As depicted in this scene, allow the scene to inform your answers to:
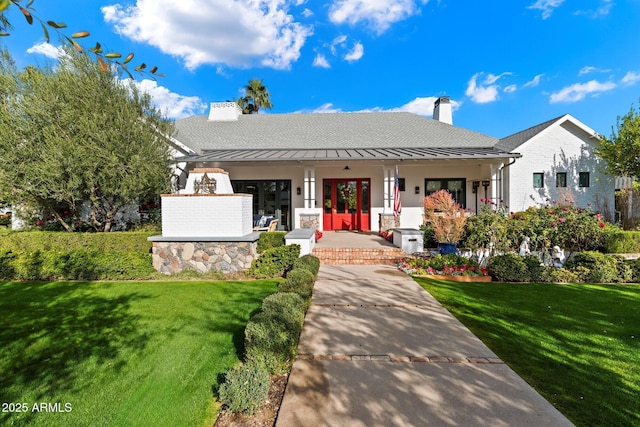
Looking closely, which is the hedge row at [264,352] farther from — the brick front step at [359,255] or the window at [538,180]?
the window at [538,180]

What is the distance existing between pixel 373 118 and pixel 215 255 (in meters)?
13.8

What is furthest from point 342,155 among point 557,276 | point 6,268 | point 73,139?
point 6,268

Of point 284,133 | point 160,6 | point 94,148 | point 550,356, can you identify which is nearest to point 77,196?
point 94,148

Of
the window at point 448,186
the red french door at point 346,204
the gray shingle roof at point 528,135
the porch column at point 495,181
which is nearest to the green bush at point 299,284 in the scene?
the red french door at point 346,204

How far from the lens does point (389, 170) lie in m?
12.7

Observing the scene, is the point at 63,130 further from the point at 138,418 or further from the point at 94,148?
the point at 138,418

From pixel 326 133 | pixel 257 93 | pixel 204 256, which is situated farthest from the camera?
pixel 257 93

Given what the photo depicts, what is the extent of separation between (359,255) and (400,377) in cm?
603

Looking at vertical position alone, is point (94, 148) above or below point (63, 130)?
below

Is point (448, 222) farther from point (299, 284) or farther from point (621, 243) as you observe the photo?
point (299, 284)

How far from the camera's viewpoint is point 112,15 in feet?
10.3

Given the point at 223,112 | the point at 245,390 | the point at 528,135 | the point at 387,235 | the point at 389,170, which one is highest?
the point at 223,112

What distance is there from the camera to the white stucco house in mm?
12578

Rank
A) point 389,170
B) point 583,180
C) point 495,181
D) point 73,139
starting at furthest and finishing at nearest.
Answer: point 583,180, point 389,170, point 495,181, point 73,139
